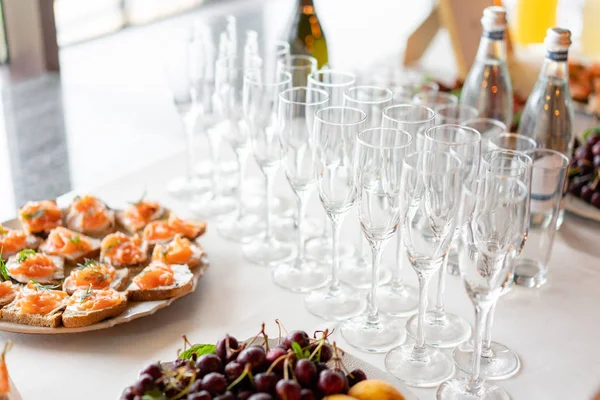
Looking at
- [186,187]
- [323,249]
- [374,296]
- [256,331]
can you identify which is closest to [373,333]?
[374,296]

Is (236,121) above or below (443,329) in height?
above

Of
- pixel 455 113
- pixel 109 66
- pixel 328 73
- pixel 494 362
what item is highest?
pixel 328 73

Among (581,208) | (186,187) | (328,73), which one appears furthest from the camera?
(186,187)

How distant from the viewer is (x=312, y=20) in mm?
1931

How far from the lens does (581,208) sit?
1.48 meters

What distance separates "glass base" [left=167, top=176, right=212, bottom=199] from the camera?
1.59 meters

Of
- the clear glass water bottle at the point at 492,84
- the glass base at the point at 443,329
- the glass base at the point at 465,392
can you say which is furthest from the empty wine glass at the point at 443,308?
the clear glass water bottle at the point at 492,84

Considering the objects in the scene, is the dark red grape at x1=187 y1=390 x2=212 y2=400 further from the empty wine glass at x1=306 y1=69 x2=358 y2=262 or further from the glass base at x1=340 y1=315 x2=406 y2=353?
the empty wine glass at x1=306 y1=69 x2=358 y2=262

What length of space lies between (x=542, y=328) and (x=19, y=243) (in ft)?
2.85

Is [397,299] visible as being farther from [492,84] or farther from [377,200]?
[492,84]

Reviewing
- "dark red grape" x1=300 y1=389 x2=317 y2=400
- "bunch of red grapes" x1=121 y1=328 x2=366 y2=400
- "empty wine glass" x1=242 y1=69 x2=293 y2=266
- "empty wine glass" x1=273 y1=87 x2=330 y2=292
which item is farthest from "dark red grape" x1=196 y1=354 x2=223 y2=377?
"empty wine glass" x1=242 y1=69 x2=293 y2=266

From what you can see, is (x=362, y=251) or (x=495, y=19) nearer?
(x=362, y=251)

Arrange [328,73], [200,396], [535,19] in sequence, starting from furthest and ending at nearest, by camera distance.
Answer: [535,19] < [328,73] < [200,396]

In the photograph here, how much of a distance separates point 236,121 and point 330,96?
7.1 inches
